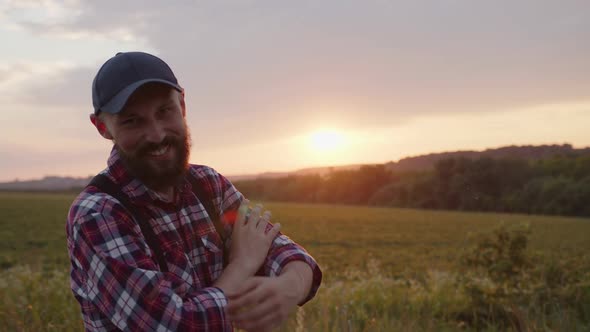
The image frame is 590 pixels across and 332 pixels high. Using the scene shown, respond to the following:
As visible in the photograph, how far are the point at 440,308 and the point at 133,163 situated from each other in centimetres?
450

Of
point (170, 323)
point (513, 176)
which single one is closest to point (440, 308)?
point (170, 323)

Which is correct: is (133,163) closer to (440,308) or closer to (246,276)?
(246,276)

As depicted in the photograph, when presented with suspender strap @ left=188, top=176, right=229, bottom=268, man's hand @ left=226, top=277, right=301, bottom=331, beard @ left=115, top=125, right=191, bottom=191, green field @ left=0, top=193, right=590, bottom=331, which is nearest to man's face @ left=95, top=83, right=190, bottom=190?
beard @ left=115, top=125, right=191, bottom=191

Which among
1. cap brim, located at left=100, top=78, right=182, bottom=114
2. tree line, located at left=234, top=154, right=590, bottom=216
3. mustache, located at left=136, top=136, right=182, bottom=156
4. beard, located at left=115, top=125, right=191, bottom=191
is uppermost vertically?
cap brim, located at left=100, top=78, right=182, bottom=114

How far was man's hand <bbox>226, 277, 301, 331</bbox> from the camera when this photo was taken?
1.67m

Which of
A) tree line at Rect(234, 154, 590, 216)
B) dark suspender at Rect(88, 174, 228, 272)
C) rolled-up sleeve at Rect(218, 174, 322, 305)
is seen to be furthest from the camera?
tree line at Rect(234, 154, 590, 216)

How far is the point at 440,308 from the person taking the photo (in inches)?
213

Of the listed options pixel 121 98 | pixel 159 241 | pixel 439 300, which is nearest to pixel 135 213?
pixel 159 241

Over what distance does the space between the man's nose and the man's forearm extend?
0.65 metres

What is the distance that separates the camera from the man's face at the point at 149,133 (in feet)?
5.65

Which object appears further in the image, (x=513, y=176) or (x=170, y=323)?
(x=513, y=176)

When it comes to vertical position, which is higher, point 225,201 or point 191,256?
point 225,201

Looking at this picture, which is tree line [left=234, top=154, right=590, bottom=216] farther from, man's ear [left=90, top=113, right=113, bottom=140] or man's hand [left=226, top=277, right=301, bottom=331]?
man's ear [left=90, top=113, right=113, bottom=140]

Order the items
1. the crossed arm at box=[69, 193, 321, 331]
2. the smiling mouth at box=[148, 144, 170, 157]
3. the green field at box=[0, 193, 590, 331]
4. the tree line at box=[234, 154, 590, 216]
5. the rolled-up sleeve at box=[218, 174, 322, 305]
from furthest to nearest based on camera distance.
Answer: the tree line at box=[234, 154, 590, 216] → the green field at box=[0, 193, 590, 331] → the rolled-up sleeve at box=[218, 174, 322, 305] → the smiling mouth at box=[148, 144, 170, 157] → the crossed arm at box=[69, 193, 321, 331]
